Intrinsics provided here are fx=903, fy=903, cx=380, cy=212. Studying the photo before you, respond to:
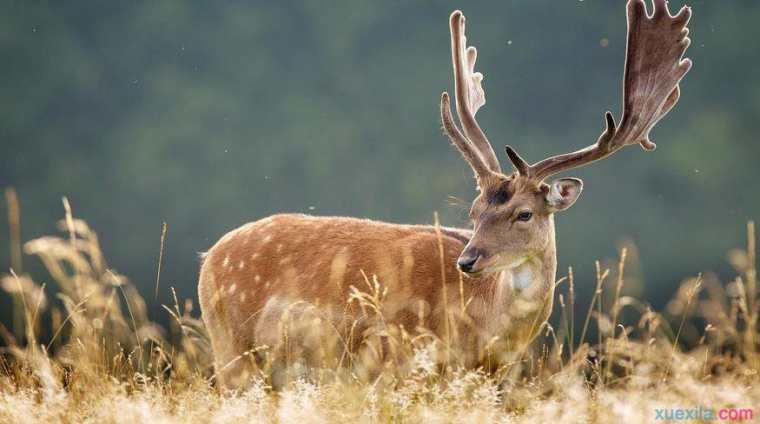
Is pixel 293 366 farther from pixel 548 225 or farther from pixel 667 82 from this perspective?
pixel 667 82

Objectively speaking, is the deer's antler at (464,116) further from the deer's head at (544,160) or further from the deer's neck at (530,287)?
the deer's neck at (530,287)

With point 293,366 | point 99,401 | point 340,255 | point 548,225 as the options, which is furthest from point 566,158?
point 99,401

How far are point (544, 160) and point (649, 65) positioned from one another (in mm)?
945

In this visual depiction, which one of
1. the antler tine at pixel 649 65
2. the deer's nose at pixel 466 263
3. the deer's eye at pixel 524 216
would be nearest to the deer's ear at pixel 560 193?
the deer's eye at pixel 524 216

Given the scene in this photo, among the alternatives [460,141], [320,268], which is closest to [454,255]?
[460,141]

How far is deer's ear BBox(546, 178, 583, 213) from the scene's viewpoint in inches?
199

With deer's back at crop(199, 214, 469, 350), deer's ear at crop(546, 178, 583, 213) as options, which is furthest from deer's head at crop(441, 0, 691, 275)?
deer's back at crop(199, 214, 469, 350)

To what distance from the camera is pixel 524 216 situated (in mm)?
5031

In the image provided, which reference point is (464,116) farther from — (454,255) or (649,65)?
(649,65)

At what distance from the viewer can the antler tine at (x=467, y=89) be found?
567 cm

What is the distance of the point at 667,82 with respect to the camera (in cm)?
551

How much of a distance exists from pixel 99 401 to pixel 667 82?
12.3 feet

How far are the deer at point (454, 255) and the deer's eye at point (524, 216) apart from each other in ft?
0.04

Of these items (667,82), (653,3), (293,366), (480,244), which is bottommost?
(293,366)
